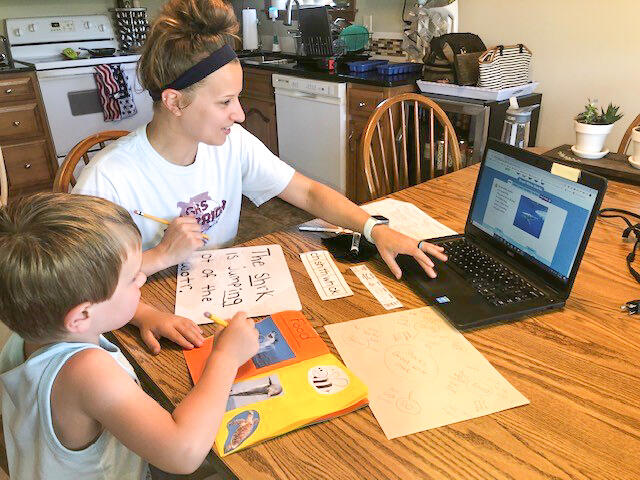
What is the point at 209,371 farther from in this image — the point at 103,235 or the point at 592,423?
the point at 592,423

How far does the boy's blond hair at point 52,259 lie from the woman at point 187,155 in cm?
35

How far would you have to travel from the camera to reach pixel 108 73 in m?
3.72

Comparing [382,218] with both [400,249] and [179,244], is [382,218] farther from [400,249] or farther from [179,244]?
[179,244]

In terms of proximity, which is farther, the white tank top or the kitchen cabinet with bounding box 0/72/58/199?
the kitchen cabinet with bounding box 0/72/58/199

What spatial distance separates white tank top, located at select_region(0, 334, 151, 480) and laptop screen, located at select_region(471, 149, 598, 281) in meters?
0.80

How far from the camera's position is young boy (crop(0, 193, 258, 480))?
2.19 feet

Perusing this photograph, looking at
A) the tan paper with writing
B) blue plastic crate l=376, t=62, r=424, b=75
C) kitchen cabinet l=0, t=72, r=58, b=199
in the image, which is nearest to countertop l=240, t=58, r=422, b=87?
blue plastic crate l=376, t=62, r=424, b=75

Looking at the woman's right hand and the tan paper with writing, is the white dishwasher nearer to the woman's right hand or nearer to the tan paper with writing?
the woman's right hand

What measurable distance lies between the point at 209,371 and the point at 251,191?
2.85ft

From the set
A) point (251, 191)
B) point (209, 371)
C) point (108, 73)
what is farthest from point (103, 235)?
point (108, 73)

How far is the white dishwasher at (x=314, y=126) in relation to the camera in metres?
3.10

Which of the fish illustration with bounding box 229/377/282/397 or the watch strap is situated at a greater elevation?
the watch strap

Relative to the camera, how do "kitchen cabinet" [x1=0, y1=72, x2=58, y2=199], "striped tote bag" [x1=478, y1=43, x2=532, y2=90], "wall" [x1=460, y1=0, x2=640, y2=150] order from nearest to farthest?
"wall" [x1=460, y1=0, x2=640, y2=150] < "striped tote bag" [x1=478, y1=43, x2=532, y2=90] < "kitchen cabinet" [x1=0, y1=72, x2=58, y2=199]

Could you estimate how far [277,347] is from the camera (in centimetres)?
86
